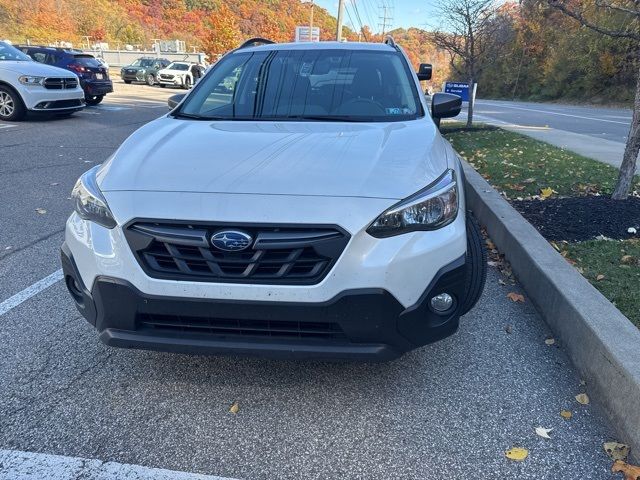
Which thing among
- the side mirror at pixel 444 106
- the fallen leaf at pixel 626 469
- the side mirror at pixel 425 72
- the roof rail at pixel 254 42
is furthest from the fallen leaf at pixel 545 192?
the fallen leaf at pixel 626 469

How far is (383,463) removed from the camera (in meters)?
2.10

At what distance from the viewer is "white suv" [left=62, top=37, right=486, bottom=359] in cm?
207

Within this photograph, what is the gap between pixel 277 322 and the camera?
7.04 feet

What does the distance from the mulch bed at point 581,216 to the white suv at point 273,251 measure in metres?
2.37

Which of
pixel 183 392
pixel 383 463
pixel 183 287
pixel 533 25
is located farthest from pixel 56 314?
pixel 533 25

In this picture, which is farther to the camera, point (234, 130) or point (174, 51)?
point (174, 51)

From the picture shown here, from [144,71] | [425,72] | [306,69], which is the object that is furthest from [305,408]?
[144,71]

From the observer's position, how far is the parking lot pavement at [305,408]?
2.12 metres

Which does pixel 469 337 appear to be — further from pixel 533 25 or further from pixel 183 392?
pixel 533 25

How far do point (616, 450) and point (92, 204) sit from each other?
102 inches

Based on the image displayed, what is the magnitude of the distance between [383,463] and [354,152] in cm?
144

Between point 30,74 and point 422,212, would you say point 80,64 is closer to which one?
point 30,74

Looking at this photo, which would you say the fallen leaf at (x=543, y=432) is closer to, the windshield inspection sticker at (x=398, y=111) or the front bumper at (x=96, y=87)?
the windshield inspection sticker at (x=398, y=111)

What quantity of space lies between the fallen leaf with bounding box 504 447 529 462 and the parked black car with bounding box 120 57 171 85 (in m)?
32.3
